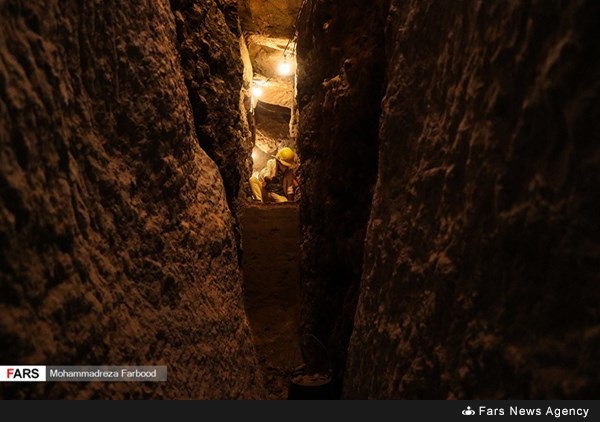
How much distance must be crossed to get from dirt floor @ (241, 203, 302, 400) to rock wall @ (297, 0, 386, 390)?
2.59 ft

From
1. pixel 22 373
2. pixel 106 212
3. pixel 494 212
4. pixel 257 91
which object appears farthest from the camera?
pixel 257 91

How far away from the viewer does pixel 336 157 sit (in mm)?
2547

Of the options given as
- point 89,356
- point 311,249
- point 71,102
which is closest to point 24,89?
point 71,102

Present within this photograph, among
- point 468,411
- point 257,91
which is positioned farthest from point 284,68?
point 468,411

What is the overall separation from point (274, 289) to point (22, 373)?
3745 millimetres

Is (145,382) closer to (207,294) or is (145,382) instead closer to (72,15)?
(207,294)

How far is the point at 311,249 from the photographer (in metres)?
2.89

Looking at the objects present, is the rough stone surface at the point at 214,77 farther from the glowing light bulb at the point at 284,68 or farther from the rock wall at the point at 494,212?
the glowing light bulb at the point at 284,68

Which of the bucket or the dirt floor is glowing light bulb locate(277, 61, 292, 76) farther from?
the bucket

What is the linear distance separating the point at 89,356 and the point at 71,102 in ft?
2.06

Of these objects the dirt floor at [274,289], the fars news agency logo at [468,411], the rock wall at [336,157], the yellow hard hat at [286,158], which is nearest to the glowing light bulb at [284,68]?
the yellow hard hat at [286,158]

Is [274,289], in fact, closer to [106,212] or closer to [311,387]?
[311,387]

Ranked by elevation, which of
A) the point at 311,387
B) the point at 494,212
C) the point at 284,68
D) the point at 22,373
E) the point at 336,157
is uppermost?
the point at 494,212

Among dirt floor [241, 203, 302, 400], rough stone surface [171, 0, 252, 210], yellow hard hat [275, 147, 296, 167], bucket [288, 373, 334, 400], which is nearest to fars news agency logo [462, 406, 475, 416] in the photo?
bucket [288, 373, 334, 400]
